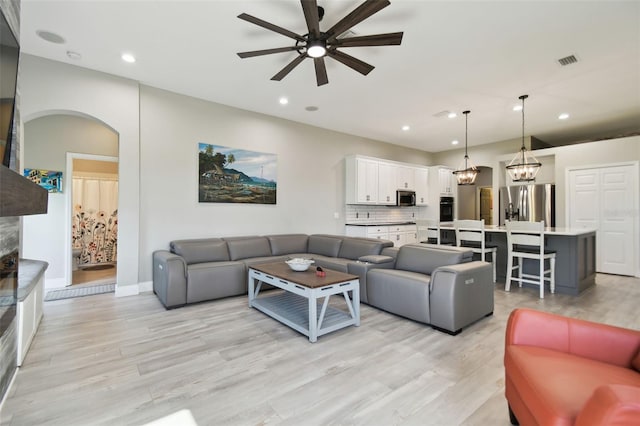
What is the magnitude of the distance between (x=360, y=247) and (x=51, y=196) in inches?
190

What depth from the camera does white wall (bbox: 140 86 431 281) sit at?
428cm

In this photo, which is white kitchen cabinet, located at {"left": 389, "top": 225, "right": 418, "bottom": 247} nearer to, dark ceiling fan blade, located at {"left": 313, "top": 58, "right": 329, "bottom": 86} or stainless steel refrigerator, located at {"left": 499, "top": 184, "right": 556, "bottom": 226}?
stainless steel refrigerator, located at {"left": 499, "top": 184, "right": 556, "bottom": 226}

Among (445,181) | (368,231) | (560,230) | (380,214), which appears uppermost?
(445,181)

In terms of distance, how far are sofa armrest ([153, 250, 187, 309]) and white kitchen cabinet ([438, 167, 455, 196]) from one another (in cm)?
672

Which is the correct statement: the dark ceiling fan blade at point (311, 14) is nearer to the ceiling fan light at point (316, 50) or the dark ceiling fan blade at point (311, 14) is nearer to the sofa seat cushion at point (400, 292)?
the ceiling fan light at point (316, 50)

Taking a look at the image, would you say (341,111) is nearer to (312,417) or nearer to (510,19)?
(510,19)

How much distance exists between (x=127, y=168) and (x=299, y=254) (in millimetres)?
2851

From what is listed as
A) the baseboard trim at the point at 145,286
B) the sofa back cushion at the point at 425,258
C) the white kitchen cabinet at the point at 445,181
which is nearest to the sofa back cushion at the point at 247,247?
the baseboard trim at the point at 145,286

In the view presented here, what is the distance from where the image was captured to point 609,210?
227 inches

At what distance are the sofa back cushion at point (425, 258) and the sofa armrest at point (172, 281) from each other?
269 centimetres

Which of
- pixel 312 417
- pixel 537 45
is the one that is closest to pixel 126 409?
pixel 312 417

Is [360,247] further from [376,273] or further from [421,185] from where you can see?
[421,185]

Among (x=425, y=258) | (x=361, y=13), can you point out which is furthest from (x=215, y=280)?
(x=361, y=13)

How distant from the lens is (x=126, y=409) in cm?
180
